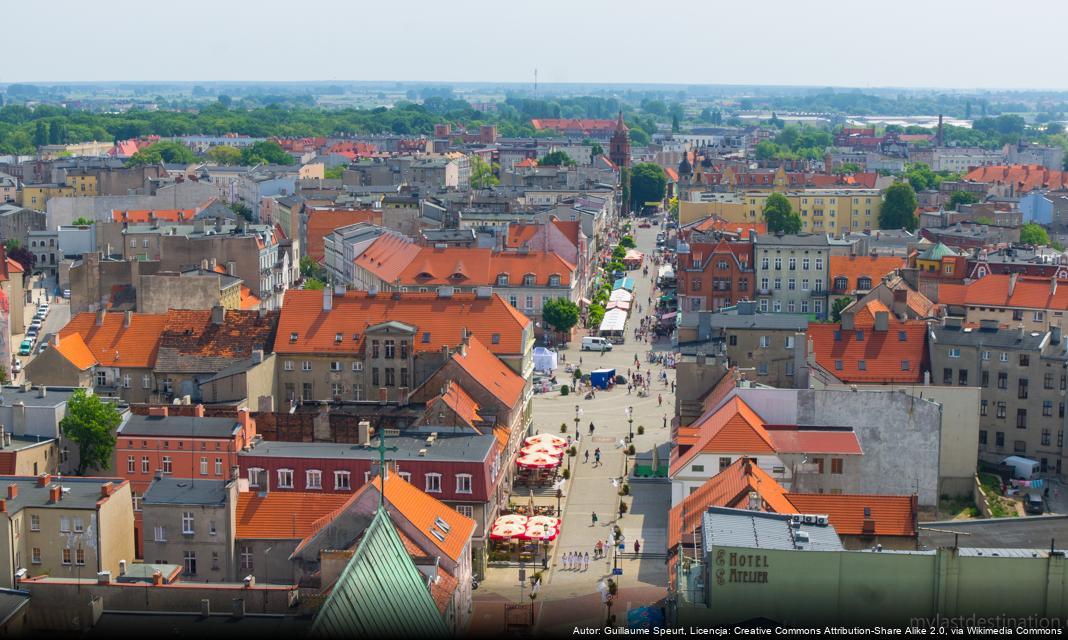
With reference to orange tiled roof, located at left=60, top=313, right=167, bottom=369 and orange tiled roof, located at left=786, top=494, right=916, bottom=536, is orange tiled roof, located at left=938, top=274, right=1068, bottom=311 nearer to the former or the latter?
orange tiled roof, located at left=786, top=494, right=916, bottom=536

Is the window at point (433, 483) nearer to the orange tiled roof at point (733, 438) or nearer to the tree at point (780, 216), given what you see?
the orange tiled roof at point (733, 438)

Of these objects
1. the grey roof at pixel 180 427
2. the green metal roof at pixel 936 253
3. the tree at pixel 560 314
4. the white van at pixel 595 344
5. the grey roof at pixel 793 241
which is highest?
the grey roof at pixel 793 241

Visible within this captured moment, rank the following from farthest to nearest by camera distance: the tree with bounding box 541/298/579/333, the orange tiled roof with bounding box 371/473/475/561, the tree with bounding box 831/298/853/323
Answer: the tree with bounding box 541/298/579/333, the tree with bounding box 831/298/853/323, the orange tiled roof with bounding box 371/473/475/561

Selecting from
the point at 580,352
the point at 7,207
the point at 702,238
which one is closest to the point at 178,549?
the point at 580,352

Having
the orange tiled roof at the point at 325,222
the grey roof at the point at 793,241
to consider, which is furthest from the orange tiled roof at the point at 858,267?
the orange tiled roof at the point at 325,222

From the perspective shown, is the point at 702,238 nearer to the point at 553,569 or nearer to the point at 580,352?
the point at 580,352

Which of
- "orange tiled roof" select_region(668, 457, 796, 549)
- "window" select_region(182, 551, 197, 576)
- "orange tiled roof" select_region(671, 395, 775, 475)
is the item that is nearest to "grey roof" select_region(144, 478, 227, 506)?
"window" select_region(182, 551, 197, 576)
